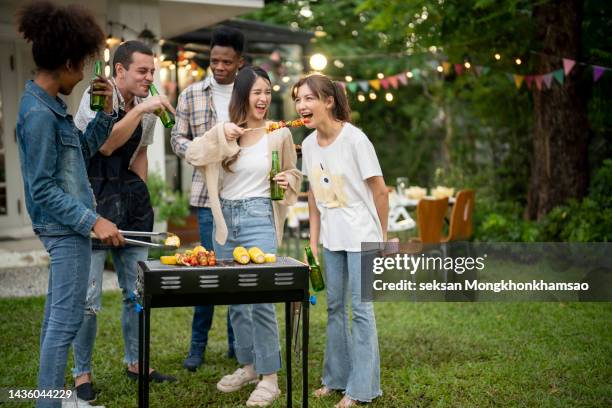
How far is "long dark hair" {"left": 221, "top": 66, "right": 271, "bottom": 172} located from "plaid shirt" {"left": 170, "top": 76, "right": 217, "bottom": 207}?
0.62 meters

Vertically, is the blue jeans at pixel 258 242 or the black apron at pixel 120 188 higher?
the black apron at pixel 120 188

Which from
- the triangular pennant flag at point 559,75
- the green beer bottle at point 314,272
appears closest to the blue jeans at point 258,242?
the green beer bottle at point 314,272

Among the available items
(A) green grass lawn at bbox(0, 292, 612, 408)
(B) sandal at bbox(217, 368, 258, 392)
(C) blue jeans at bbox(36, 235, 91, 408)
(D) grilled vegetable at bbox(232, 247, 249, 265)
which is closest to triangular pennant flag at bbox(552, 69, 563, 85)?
(A) green grass lawn at bbox(0, 292, 612, 408)

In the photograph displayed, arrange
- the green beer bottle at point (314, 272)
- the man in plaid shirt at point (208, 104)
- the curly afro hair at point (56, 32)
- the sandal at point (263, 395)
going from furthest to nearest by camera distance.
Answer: the man in plaid shirt at point (208, 104), the sandal at point (263, 395), the green beer bottle at point (314, 272), the curly afro hair at point (56, 32)

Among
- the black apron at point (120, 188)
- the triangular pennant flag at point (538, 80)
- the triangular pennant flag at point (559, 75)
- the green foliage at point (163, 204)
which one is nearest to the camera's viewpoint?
the black apron at point (120, 188)

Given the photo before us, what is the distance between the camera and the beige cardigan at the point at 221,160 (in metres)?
4.25

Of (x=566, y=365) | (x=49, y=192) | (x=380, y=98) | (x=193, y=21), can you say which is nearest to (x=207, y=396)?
(x=49, y=192)

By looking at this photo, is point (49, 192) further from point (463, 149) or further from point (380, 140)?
point (380, 140)

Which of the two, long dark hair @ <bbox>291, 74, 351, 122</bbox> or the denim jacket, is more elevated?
long dark hair @ <bbox>291, 74, 351, 122</bbox>

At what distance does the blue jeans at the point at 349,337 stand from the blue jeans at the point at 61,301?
1485 mm

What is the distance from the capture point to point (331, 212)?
442 centimetres

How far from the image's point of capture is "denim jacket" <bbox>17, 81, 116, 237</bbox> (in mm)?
3334

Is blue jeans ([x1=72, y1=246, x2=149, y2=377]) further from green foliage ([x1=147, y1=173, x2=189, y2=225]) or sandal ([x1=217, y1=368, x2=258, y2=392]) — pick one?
green foliage ([x1=147, y1=173, x2=189, y2=225])

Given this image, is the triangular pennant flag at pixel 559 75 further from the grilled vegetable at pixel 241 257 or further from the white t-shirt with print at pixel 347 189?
the grilled vegetable at pixel 241 257
